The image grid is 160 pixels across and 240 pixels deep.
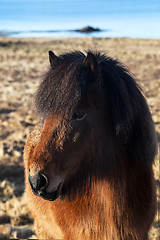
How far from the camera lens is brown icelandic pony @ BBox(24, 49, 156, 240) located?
1826 mm

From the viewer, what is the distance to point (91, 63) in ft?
6.15

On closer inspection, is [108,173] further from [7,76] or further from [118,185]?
[7,76]

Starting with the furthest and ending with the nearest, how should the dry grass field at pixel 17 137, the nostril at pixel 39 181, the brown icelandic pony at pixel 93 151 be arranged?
the dry grass field at pixel 17 137 → the brown icelandic pony at pixel 93 151 → the nostril at pixel 39 181

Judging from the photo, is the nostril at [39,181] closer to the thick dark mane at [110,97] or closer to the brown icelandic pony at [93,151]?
the brown icelandic pony at [93,151]

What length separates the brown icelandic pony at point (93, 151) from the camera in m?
1.83

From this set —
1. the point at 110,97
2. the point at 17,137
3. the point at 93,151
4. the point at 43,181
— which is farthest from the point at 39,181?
the point at 17,137

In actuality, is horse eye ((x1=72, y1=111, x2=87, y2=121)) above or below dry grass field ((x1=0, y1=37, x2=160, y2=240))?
above

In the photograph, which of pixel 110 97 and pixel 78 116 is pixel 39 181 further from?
pixel 110 97

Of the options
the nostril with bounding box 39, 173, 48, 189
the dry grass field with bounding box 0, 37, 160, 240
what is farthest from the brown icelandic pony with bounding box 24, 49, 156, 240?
the dry grass field with bounding box 0, 37, 160, 240

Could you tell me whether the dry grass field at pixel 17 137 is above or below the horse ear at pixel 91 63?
below

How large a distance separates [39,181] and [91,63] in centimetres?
94

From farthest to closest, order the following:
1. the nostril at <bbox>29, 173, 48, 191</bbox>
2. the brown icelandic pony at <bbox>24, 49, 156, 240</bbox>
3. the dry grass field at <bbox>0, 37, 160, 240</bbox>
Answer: the dry grass field at <bbox>0, 37, 160, 240</bbox>, the brown icelandic pony at <bbox>24, 49, 156, 240</bbox>, the nostril at <bbox>29, 173, 48, 191</bbox>

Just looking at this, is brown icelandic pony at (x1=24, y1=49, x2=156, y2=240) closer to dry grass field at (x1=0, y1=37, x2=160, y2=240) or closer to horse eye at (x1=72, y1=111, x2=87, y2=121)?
horse eye at (x1=72, y1=111, x2=87, y2=121)

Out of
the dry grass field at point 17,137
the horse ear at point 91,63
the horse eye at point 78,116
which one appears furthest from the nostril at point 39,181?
the horse ear at point 91,63
